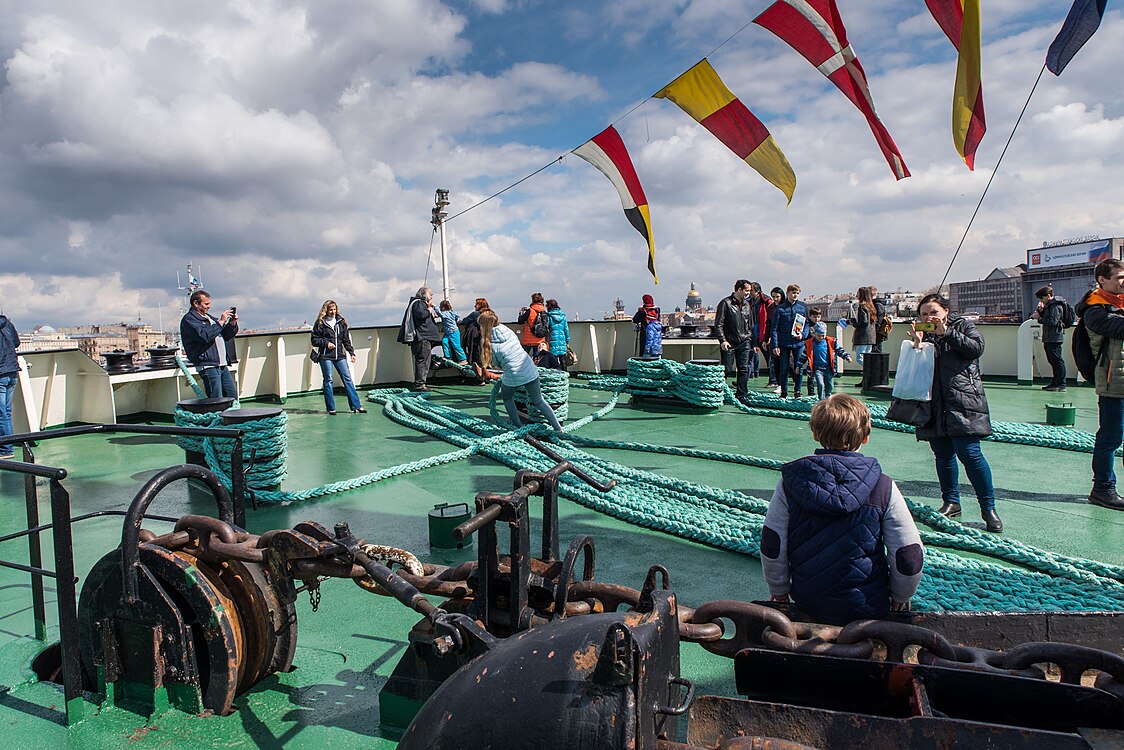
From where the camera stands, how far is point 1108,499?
4.54m

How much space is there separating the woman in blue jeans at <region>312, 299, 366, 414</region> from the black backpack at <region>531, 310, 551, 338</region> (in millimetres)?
2608

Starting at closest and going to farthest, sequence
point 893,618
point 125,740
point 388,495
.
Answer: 1. point 893,618
2. point 125,740
3. point 388,495

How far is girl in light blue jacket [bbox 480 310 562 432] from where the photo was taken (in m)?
6.84

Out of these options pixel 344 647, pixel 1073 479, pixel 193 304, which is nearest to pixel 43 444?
pixel 193 304

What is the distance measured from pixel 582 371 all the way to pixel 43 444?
27.5ft

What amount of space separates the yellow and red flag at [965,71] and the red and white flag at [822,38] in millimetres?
799

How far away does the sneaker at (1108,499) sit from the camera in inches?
177

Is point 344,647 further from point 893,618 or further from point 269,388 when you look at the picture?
point 269,388

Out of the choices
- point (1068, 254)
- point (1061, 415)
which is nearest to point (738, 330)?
point (1061, 415)

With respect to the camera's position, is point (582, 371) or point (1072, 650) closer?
point (1072, 650)

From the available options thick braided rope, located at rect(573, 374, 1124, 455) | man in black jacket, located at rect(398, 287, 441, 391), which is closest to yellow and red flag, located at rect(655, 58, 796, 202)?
thick braided rope, located at rect(573, 374, 1124, 455)

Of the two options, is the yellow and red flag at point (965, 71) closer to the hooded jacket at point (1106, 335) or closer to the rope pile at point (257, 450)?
the hooded jacket at point (1106, 335)

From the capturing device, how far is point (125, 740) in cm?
226

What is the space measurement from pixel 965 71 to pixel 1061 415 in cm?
443
